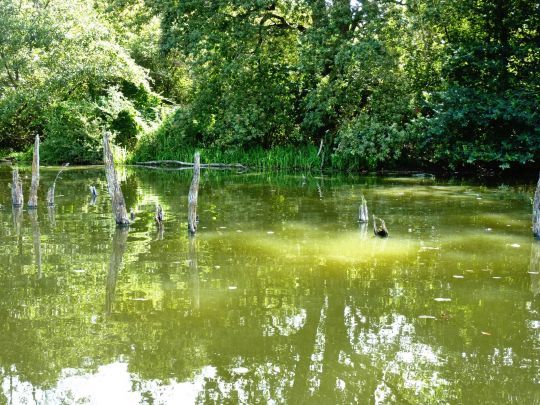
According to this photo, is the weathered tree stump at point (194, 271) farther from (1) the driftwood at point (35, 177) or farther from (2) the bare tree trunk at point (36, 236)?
(1) the driftwood at point (35, 177)

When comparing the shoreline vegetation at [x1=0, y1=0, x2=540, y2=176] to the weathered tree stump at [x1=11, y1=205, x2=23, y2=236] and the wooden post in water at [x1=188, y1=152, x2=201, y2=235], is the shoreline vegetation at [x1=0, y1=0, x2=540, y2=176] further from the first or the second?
the weathered tree stump at [x1=11, y1=205, x2=23, y2=236]

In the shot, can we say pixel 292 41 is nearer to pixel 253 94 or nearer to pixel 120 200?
pixel 253 94

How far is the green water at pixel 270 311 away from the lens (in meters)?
4.76

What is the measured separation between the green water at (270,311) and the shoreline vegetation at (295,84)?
9402mm

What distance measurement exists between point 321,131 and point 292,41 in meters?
3.99

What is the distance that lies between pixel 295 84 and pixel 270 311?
20.7m

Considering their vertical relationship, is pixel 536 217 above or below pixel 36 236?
above

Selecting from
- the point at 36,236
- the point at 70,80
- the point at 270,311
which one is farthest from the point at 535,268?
the point at 70,80

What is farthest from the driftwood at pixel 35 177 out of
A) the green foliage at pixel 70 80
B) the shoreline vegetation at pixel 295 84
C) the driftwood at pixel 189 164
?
the green foliage at pixel 70 80

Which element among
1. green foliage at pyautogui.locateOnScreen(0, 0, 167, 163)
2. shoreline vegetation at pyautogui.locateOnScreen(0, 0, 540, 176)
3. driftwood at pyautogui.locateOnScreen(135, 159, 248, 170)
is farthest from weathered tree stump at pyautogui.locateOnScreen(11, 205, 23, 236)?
green foliage at pyautogui.locateOnScreen(0, 0, 167, 163)

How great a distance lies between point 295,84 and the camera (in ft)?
86.0

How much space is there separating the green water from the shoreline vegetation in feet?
30.8

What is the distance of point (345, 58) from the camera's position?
22219 millimetres

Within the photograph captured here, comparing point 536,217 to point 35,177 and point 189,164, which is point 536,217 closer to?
point 35,177
